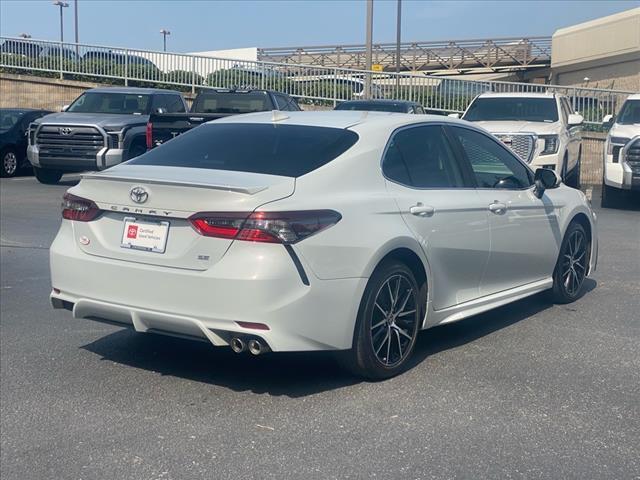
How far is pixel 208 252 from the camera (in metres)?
4.94

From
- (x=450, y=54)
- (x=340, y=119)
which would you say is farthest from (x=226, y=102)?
(x=450, y=54)

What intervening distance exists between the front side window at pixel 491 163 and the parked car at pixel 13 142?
15.2 meters

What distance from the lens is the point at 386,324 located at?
5.52m

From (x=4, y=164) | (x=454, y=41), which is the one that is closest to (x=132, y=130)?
(x=4, y=164)

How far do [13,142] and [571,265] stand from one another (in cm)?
Answer: 1528

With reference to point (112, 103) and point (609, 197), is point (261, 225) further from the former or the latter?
point (112, 103)

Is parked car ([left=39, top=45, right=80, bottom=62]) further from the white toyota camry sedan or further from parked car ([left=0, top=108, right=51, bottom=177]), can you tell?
the white toyota camry sedan

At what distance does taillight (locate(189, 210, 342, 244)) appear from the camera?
4852 mm

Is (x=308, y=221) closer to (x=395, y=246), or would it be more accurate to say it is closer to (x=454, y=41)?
(x=395, y=246)

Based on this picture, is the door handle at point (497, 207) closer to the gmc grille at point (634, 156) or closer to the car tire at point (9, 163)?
the gmc grille at point (634, 156)

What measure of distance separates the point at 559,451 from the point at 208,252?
6.87 ft

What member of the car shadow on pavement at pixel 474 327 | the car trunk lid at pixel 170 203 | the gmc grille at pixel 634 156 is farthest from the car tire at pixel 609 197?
the car trunk lid at pixel 170 203

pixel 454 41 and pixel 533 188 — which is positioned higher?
pixel 454 41

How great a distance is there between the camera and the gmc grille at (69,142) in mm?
16625
